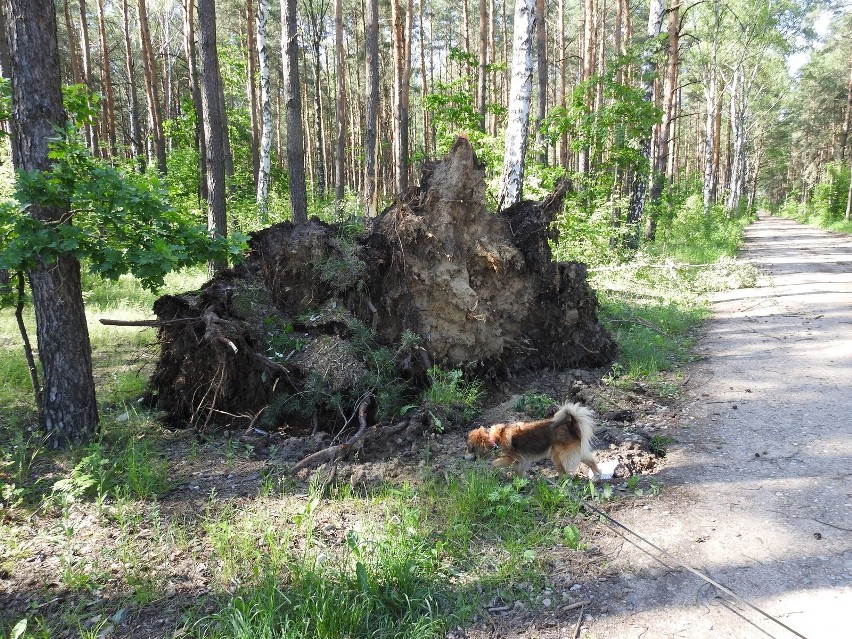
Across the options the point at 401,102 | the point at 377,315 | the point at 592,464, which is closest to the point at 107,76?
the point at 401,102

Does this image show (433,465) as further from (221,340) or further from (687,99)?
(687,99)

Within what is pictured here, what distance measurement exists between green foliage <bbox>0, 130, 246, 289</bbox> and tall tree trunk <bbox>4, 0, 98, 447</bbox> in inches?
7.2

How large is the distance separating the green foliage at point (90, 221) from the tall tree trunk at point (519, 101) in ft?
19.3

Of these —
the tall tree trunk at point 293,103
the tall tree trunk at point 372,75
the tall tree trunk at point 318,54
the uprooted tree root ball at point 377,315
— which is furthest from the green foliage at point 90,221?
the tall tree trunk at point 318,54

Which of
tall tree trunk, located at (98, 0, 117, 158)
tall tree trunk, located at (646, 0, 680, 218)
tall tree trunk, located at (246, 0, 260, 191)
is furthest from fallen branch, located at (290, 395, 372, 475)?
tall tree trunk, located at (98, 0, 117, 158)

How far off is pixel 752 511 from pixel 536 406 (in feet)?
7.72

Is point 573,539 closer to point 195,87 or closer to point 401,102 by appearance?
point 401,102

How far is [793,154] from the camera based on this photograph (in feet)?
192

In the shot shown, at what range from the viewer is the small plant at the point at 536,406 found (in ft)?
19.0

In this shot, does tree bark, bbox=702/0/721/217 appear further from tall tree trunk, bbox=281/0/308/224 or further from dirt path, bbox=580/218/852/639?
dirt path, bbox=580/218/852/639

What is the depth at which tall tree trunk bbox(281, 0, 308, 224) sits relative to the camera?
12.0 meters

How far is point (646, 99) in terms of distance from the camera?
50.0ft

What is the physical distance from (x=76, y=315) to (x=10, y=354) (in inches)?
147

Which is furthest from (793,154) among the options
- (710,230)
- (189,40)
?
(189,40)
